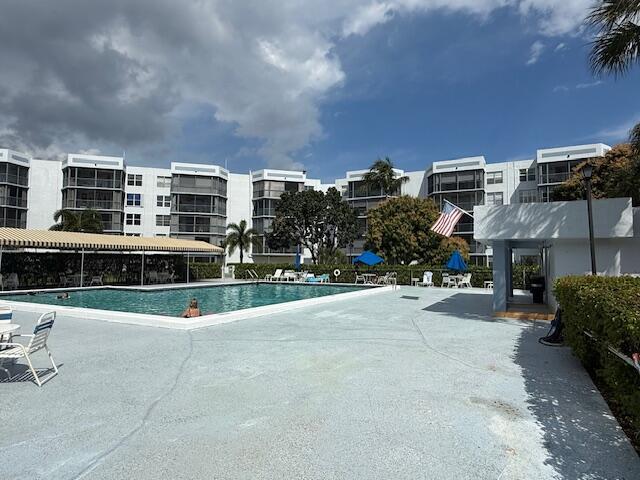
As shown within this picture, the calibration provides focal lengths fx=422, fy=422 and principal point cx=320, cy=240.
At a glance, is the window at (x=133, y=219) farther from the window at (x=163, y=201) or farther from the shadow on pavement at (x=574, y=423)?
the shadow on pavement at (x=574, y=423)

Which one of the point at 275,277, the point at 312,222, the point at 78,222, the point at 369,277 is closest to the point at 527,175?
the point at 312,222

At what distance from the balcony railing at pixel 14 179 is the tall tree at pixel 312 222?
2883 cm

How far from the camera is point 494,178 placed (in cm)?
4872

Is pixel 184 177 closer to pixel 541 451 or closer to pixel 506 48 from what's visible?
pixel 506 48

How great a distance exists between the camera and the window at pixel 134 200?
166 feet

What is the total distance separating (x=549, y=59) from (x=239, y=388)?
58.6 feet

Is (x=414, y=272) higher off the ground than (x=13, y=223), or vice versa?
(x=13, y=223)

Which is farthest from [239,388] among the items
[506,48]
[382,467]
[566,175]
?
[566,175]

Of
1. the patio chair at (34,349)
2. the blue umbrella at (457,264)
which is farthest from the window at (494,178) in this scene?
the patio chair at (34,349)

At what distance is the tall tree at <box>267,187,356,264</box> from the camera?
39344mm

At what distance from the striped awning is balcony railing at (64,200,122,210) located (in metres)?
21.6

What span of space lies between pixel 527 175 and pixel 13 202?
56.1 m

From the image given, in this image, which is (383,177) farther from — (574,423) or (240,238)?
(574,423)

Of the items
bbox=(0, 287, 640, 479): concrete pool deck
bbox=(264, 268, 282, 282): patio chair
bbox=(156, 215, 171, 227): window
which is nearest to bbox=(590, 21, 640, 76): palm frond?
bbox=(0, 287, 640, 479): concrete pool deck
